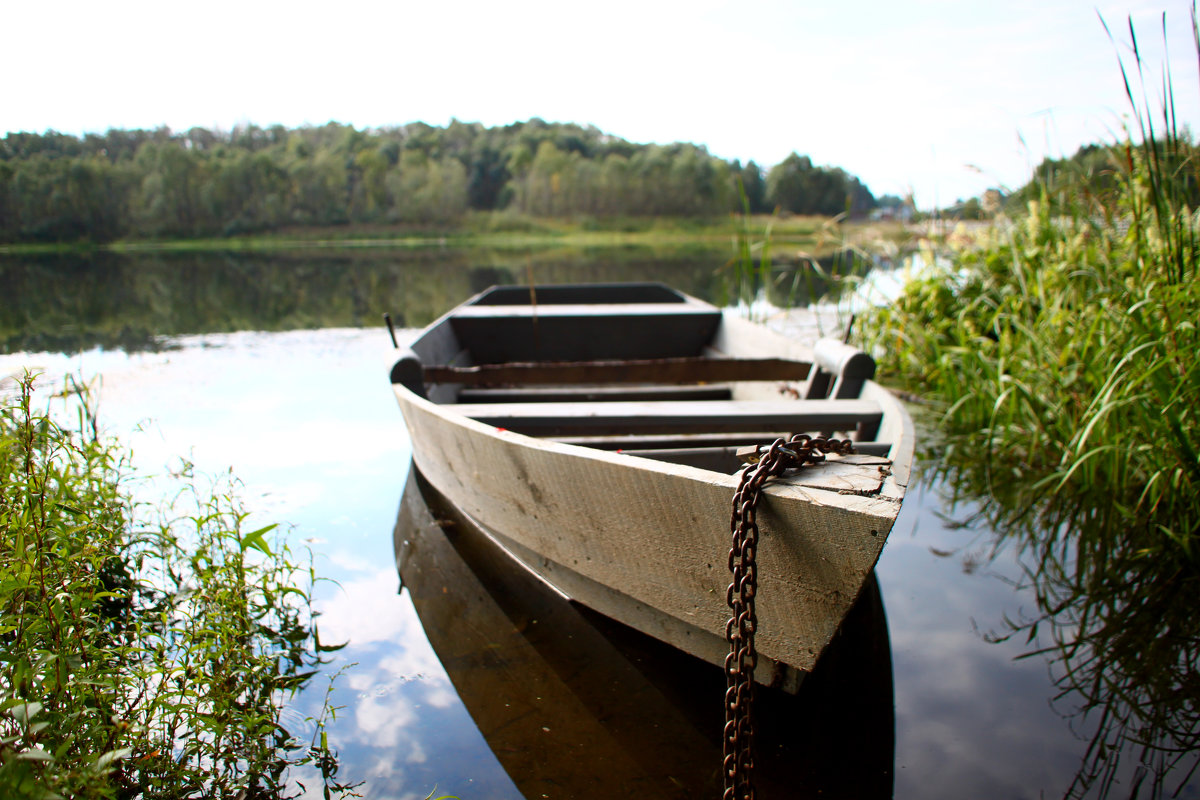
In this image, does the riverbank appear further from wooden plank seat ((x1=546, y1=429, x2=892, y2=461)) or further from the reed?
wooden plank seat ((x1=546, y1=429, x2=892, y2=461))

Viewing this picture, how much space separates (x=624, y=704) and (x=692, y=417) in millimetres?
1011

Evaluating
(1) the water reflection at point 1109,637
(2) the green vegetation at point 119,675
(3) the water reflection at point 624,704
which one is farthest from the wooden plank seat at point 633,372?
(2) the green vegetation at point 119,675

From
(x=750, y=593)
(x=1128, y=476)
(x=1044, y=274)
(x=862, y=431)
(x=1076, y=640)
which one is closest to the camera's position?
Answer: (x=750, y=593)

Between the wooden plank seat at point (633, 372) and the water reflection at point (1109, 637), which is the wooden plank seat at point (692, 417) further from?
the water reflection at point (1109, 637)

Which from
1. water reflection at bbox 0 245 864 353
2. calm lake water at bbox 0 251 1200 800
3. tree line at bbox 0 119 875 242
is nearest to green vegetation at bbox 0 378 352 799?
calm lake water at bbox 0 251 1200 800

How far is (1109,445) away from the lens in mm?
3023

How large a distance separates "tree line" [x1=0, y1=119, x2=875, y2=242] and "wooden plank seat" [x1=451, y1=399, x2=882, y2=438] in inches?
674

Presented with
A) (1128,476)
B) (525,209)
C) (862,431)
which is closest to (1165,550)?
(1128,476)

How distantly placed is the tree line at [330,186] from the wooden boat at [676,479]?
16318mm

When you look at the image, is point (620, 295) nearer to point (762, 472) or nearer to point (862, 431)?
point (862, 431)

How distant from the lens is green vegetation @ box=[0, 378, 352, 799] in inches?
58.4

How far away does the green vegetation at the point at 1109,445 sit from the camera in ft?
7.81

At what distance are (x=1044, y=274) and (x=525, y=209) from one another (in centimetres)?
5153

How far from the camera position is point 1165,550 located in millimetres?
3113
